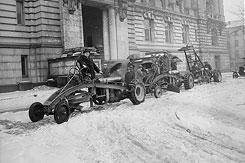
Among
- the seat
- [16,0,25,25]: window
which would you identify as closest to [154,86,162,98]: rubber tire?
the seat

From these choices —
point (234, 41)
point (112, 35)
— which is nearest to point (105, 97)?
point (112, 35)

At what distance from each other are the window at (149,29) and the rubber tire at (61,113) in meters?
24.7

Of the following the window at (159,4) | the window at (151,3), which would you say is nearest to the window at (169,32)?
the window at (159,4)

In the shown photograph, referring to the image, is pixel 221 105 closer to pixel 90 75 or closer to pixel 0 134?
pixel 90 75

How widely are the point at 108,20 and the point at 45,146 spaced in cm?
2047

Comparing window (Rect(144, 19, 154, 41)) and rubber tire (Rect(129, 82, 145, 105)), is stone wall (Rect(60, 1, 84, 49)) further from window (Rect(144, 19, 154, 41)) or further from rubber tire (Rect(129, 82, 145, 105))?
window (Rect(144, 19, 154, 41))

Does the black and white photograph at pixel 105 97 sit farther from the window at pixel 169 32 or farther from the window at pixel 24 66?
the window at pixel 169 32

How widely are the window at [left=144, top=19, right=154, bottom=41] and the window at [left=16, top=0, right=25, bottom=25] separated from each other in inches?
604

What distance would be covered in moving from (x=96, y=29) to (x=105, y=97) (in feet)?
61.5

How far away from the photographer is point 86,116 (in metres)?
7.86

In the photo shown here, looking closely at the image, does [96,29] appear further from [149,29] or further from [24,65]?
[24,65]

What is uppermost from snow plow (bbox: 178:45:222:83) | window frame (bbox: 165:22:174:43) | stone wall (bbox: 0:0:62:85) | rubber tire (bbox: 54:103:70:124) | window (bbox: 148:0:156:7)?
window (bbox: 148:0:156:7)

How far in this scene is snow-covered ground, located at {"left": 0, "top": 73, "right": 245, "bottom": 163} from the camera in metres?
4.55

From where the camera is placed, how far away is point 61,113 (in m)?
7.36
